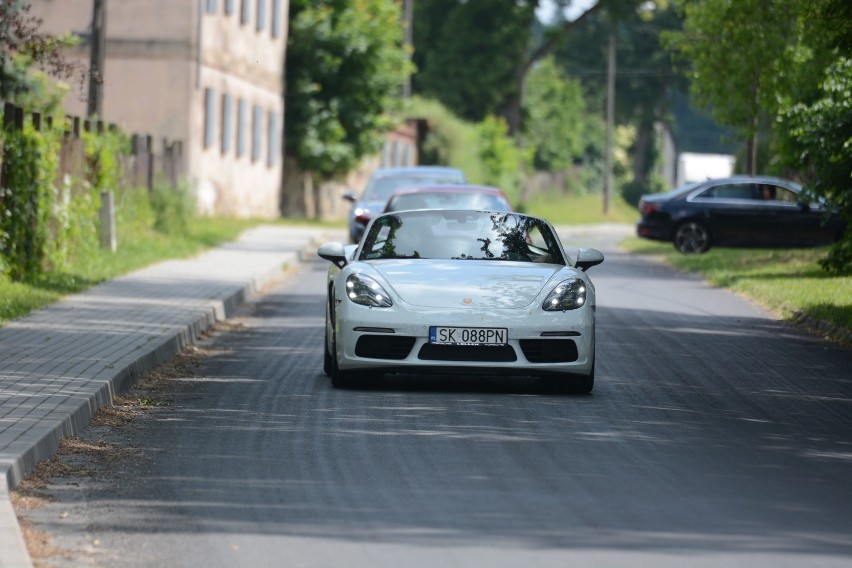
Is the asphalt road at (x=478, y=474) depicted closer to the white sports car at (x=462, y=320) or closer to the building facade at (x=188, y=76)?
the white sports car at (x=462, y=320)

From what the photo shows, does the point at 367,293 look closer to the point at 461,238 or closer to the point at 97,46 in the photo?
the point at 461,238

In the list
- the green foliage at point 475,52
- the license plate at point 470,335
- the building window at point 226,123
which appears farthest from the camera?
the green foliage at point 475,52

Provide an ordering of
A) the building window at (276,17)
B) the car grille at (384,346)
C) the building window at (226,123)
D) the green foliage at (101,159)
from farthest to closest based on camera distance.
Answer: the building window at (276,17) → the building window at (226,123) → the green foliage at (101,159) → the car grille at (384,346)

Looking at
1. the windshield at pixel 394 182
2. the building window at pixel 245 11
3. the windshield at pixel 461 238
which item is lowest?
the windshield at pixel 461 238

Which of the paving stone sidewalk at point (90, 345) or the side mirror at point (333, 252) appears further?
the side mirror at point (333, 252)

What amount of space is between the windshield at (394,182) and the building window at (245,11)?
15.3 metres

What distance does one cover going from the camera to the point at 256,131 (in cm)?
5147

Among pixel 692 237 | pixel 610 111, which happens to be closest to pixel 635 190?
pixel 610 111

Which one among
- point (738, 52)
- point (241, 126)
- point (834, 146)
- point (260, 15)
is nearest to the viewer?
point (834, 146)

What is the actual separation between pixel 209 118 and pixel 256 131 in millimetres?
5911

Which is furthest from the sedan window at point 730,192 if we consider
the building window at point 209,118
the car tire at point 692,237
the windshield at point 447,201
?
the building window at point 209,118

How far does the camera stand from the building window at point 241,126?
49375 mm

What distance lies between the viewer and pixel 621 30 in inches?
4126

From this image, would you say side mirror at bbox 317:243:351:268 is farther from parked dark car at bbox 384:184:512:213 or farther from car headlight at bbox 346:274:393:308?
parked dark car at bbox 384:184:512:213
